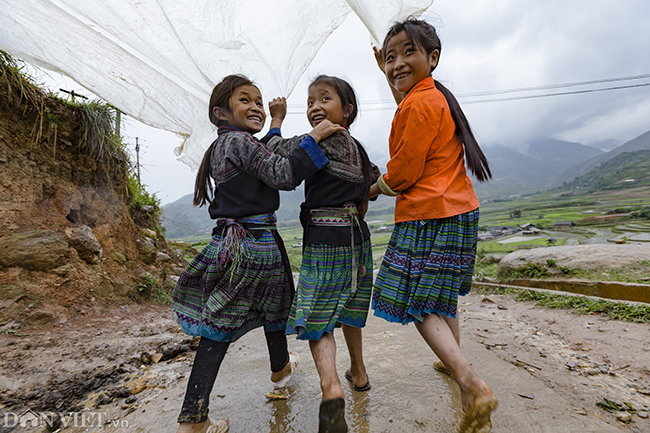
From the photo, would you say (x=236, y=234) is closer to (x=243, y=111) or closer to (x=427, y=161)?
(x=243, y=111)

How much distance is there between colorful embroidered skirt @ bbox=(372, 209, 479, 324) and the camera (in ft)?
4.82

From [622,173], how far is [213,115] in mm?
48278

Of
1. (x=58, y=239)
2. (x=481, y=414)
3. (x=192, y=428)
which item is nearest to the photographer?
(x=481, y=414)

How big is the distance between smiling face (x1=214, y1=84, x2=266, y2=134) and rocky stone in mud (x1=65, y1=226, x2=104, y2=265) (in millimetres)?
2318

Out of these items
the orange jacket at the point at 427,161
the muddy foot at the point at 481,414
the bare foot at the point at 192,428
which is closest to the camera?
the muddy foot at the point at 481,414

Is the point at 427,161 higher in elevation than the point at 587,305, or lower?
higher

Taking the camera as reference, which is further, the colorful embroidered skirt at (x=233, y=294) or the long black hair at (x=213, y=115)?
the long black hair at (x=213, y=115)

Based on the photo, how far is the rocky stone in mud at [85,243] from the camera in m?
2.95

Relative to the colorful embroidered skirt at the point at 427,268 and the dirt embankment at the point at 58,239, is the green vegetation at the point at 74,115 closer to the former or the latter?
the dirt embankment at the point at 58,239

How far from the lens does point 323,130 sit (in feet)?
5.16

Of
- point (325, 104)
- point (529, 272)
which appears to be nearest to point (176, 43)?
point (325, 104)

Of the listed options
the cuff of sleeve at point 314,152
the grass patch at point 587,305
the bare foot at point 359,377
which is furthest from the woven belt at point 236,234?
the grass patch at point 587,305

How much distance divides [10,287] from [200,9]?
2615mm

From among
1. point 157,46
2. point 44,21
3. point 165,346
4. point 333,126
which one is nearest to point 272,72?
point 157,46
